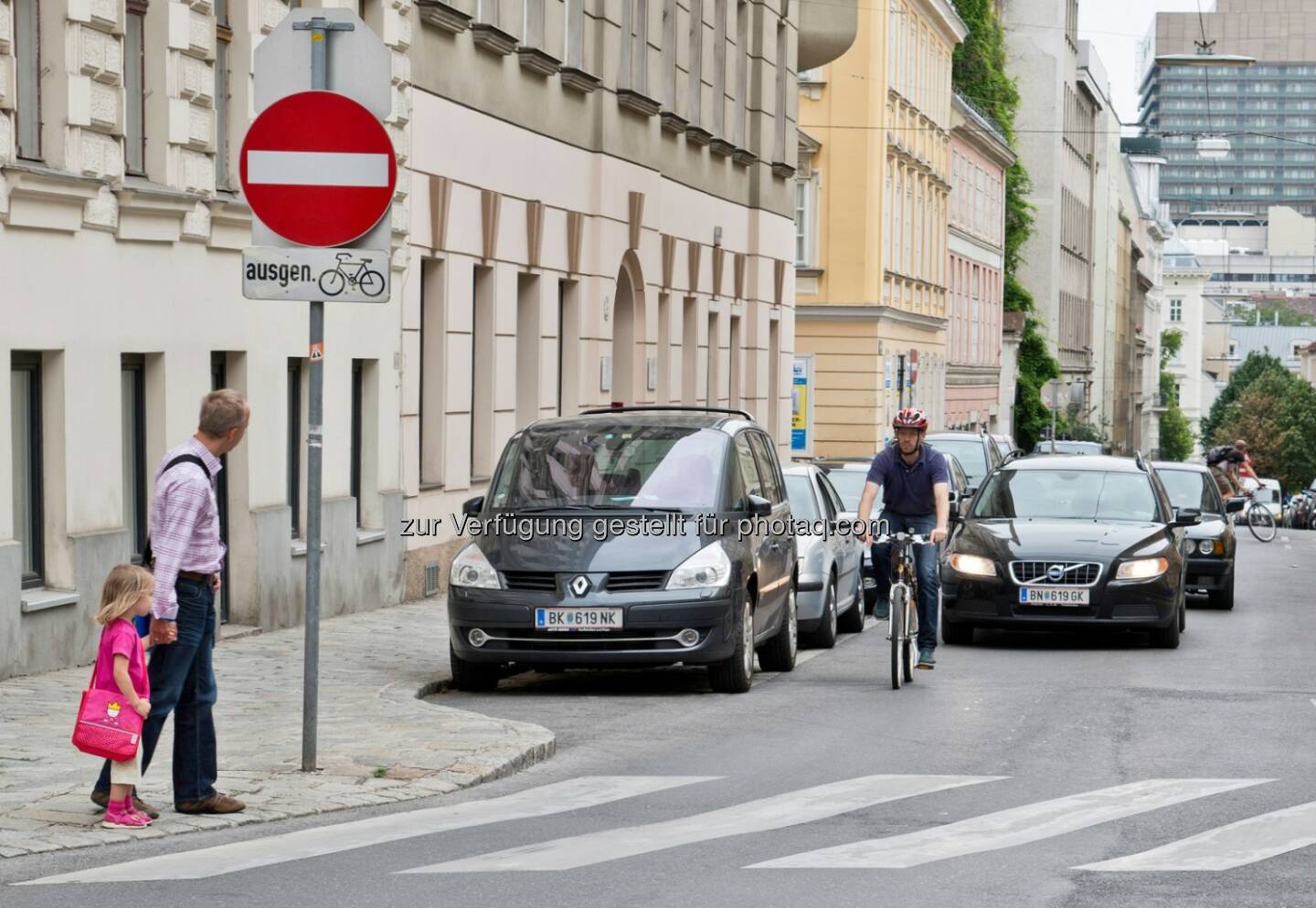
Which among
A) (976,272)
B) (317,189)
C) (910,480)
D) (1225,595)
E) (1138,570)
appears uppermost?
(976,272)

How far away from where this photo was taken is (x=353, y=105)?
973 centimetres

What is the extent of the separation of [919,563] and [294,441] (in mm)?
6021

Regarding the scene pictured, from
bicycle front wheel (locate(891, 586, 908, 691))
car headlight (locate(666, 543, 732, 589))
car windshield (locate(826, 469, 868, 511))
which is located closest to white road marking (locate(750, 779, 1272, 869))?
car headlight (locate(666, 543, 732, 589))

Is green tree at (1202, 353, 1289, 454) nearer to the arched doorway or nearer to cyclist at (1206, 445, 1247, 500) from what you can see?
cyclist at (1206, 445, 1247, 500)

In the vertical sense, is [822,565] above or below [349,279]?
below

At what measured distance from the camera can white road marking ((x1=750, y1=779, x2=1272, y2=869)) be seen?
816 centimetres

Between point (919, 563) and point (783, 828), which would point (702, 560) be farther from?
point (783, 828)

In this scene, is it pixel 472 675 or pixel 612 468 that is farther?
pixel 612 468

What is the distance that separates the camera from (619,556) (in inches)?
526

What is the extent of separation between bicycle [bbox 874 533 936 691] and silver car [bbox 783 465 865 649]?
1.52 m

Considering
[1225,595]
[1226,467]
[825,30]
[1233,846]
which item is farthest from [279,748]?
[1226,467]

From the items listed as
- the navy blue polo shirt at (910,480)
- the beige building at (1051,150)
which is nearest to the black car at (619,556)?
the navy blue polo shirt at (910,480)

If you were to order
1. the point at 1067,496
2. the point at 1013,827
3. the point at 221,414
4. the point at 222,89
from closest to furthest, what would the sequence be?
the point at 221,414, the point at 1013,827, the point at 222,89, the point at 1067,496

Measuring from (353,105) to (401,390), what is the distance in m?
11.0
